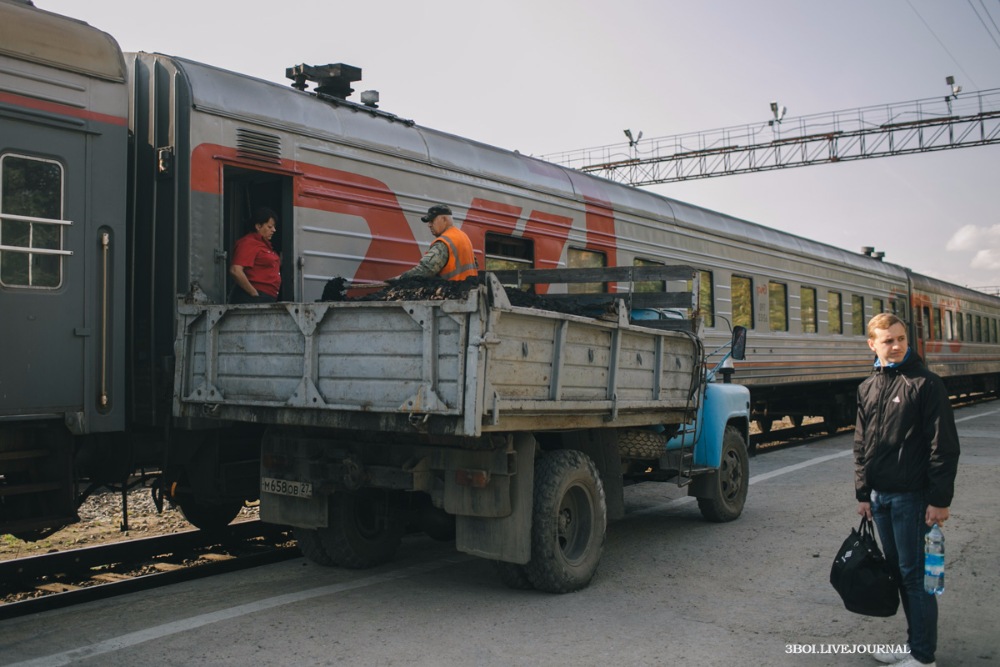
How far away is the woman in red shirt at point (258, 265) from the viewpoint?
20.9 feet

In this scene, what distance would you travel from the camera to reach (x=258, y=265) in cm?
646

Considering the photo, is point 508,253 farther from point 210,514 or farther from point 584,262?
point 210,514

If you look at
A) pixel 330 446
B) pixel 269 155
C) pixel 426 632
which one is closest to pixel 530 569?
pixel 426 632

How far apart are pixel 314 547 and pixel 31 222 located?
2.85m

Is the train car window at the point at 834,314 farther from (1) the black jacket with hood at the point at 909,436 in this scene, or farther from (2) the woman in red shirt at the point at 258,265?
(1) the black jacket with hood at the point at 909,436

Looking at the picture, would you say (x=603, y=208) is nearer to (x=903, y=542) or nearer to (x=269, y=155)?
(x=269, y=155)

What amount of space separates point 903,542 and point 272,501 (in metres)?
3.86

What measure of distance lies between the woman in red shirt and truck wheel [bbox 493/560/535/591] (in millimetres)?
2481

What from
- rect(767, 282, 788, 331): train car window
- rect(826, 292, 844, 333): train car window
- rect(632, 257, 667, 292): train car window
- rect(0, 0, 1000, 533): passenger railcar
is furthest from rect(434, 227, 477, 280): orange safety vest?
rect(826, 292, 844, 333): train car window

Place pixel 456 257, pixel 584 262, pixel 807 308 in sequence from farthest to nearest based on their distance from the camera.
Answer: pixel 807 308 < pixel 584 262 < pixel 456 257

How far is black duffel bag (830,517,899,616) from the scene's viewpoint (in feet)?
13.9

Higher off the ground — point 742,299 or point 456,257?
point 742,299

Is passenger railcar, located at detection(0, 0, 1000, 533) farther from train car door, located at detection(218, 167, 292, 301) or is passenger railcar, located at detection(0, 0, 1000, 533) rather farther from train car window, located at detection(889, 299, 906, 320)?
train car window, located at detection(889, 299, 906, 320)

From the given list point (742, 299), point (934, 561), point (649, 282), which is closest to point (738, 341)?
point (934, 561)
